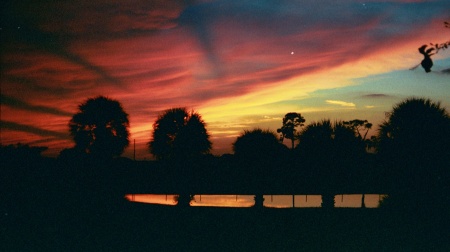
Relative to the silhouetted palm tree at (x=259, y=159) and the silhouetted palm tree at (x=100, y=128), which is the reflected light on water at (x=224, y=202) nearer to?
the silhouetted palm tree at (x=259, y=159)

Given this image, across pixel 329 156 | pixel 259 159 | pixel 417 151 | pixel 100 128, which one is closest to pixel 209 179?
pixel 259 159

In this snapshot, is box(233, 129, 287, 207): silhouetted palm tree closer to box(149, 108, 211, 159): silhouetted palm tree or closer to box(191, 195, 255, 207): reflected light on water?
box(191, 195, 255, 207): reflected light on water

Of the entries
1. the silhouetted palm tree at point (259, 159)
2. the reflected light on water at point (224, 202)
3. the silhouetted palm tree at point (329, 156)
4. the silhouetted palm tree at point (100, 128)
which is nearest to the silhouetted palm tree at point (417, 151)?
the silhouetted palm tree at point (329, 156)

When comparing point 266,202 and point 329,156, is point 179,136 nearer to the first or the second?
point 266,202

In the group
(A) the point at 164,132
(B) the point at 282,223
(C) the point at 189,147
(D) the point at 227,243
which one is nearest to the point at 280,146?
(C) the point at 189,147

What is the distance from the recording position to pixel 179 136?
152ft

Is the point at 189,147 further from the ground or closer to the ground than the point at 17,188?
further from the ground

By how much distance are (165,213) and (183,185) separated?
21.0 meters

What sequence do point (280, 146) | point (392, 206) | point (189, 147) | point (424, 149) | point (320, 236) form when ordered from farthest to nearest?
point (189, 147) → point (280, 146) → point (424, 149) → point (392, 206) → point (320, 236)

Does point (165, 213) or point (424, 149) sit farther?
point (424, 149)

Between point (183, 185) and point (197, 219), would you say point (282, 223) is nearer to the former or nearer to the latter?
point (197, 219)

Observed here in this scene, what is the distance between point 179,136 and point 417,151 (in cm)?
2493

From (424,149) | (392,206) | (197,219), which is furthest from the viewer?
(424,149)

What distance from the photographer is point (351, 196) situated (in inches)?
1999
